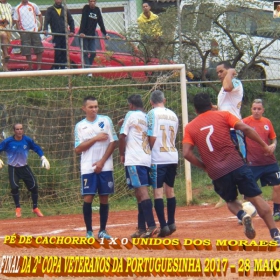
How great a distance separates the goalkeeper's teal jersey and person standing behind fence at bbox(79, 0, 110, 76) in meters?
3.03

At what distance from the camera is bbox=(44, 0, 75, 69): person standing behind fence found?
17.4 m

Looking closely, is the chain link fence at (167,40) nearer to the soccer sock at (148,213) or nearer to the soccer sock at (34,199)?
the soccer sock at (34,199)

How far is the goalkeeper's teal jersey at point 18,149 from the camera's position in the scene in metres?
15.0

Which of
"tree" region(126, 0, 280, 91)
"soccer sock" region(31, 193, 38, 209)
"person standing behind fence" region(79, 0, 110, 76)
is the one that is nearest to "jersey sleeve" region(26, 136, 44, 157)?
"soccer sock" region(31, 193, 38, 209)

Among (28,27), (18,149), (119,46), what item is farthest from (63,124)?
(28,27)

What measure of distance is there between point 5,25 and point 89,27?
189cm

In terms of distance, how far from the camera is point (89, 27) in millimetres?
17984

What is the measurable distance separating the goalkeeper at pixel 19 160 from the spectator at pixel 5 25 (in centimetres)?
291

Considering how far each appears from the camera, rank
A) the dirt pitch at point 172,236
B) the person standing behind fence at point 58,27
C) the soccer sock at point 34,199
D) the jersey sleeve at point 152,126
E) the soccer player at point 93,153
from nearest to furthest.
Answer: the dirt pitch at point 172,236 < the soccer player at point 93,153 < the jersey sleeve at point 152,126 < the soccer sock at point 34,199 < the person standing behind fence at point 58,27

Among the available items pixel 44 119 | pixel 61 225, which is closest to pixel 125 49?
pixel 44 119

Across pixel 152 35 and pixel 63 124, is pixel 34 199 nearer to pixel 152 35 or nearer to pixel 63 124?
pixel 63 124

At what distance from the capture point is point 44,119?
16422 mm

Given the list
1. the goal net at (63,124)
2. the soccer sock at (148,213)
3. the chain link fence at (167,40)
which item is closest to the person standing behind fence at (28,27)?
the chain link fence at (167,40)

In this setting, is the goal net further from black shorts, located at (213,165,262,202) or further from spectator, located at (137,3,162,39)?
black shorts, located at (213,165,262,202)
